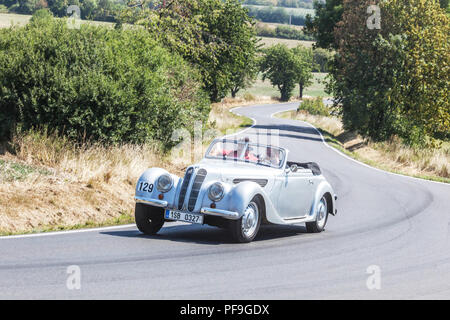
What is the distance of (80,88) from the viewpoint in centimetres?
1730

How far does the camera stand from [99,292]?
22.2ft

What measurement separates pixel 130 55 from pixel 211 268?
13.3 m

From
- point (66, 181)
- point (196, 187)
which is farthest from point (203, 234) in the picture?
point (66, 181)

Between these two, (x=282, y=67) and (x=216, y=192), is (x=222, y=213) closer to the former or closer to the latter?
(x=216, y=192)

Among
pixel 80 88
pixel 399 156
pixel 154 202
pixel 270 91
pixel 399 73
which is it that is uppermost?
pixel 80 88

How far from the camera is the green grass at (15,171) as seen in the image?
13.4 m

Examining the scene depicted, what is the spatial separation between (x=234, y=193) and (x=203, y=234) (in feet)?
5.62

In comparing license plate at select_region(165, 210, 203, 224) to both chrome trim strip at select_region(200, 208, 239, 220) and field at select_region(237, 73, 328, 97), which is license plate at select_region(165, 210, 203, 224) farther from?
field at select_region(237, 73, 328, 97)

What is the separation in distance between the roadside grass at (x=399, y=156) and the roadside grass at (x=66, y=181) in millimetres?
14760

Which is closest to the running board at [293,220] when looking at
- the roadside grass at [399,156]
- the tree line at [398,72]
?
the roadside grass at [399,156]

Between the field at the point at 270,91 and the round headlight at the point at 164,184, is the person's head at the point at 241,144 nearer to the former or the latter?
the round headlight at the point at 164,184

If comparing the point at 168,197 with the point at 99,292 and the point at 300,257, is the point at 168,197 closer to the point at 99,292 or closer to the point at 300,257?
the point at 300,257

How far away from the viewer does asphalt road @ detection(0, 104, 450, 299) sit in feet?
23.2

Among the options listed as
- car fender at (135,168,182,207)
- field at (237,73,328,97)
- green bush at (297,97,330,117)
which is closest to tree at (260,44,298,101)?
field at (237,73,328,97)
